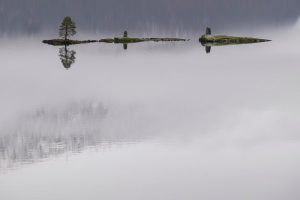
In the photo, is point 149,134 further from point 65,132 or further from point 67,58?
point 67,58

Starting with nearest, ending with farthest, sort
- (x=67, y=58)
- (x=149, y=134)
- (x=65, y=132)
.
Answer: (x=149, y=134)
(x=65, y=132)
(x=67, y=58)

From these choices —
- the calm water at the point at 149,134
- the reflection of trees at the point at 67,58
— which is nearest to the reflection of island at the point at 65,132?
the calm water at the point at 149,134

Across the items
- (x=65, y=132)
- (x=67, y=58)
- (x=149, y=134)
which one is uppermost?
(x=67, y=58)

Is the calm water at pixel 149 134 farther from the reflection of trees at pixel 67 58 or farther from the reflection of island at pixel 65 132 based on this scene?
the reflection of trees at pixel 67 58

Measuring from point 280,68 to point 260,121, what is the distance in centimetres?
6494

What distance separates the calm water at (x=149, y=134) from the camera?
159 feet

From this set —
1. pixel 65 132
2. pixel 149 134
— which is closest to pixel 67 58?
pixel 65 132

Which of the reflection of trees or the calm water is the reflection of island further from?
the reflection of trees

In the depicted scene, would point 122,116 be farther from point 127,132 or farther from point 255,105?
point 255,105

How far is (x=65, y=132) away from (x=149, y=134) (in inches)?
361

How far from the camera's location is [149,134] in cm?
6669

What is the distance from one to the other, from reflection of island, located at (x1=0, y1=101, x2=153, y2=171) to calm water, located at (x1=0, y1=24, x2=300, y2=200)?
0.13 m

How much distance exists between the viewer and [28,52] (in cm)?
18038

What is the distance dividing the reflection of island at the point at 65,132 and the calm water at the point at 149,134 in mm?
125
